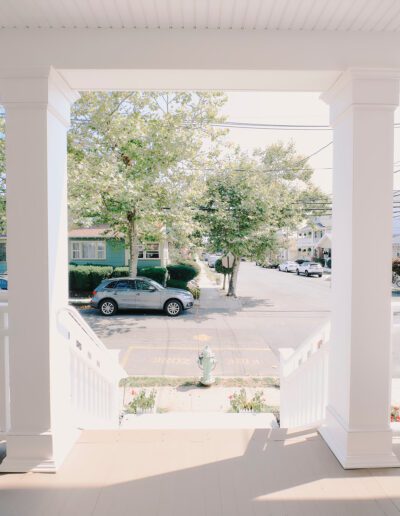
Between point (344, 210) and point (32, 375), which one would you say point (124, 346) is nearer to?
point (32, 375)

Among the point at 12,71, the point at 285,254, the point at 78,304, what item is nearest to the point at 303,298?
the point at 78,304

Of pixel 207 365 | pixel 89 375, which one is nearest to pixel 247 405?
pixel 207 365

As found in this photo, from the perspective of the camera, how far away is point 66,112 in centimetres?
264

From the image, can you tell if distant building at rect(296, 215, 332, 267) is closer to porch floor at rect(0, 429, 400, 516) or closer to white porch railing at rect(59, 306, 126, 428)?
white porch railing at rect(59, 306, 126, 428)

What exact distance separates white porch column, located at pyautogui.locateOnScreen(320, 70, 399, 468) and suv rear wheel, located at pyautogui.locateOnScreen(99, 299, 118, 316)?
9893 millimetres

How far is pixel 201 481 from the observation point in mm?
2238

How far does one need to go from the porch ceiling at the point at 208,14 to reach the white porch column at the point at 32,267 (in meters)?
0.33

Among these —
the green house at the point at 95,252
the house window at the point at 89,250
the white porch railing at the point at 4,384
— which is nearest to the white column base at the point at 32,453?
the white porch railing at the point at 4,384

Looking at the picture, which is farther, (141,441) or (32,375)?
(141,441)

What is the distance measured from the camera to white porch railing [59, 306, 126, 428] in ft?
8.80

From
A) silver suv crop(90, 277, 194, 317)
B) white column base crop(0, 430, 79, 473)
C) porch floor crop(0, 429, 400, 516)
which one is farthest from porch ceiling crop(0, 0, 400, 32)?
silver suv crop(90, 277, 194, 317)

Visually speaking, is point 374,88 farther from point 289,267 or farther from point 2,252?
point 289,267

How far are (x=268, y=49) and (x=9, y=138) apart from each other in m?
1.74

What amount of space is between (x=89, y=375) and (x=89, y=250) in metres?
17.7
